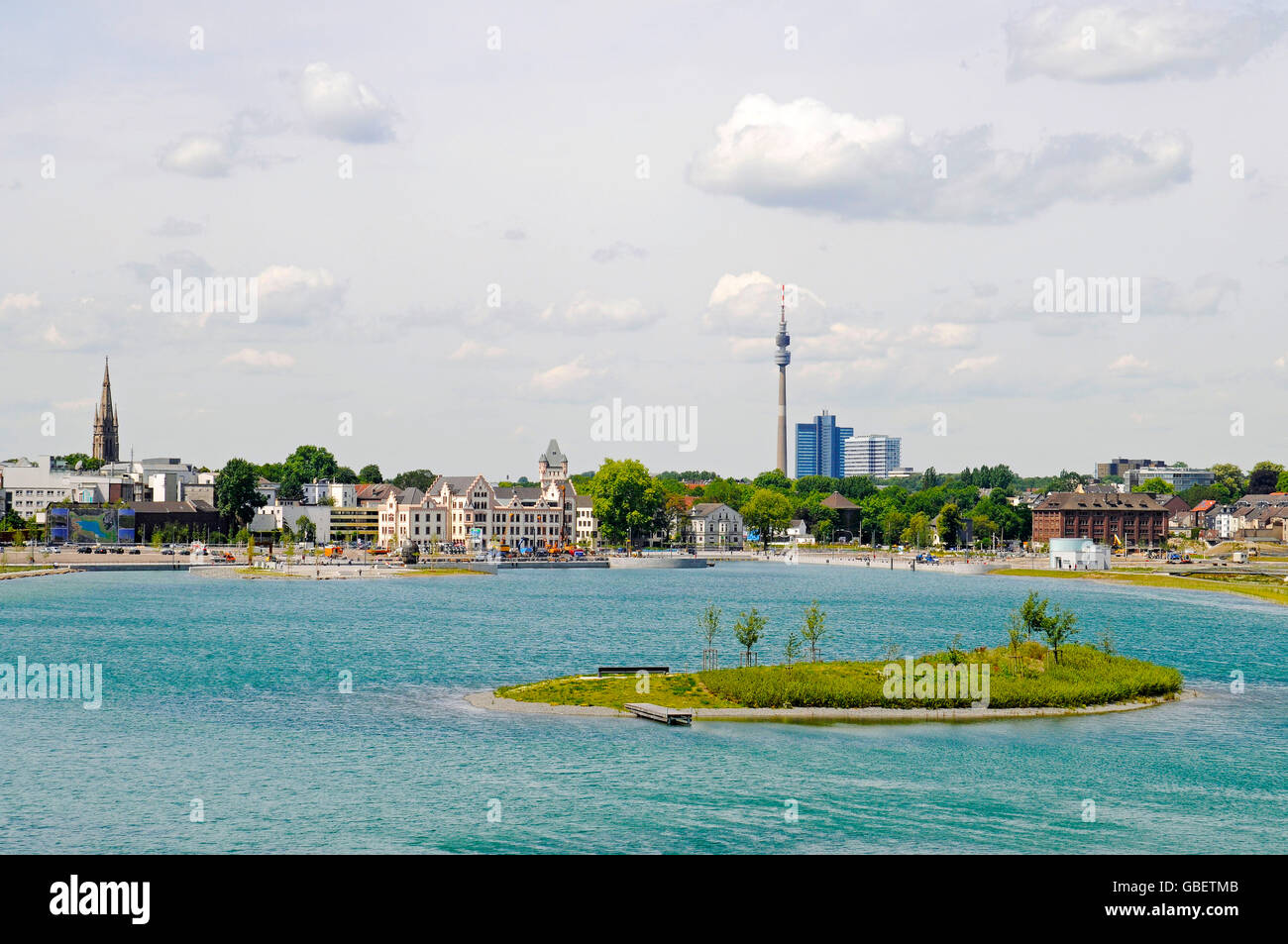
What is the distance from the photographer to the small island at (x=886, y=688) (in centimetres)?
5094

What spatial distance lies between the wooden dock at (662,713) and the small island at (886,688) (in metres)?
0.48

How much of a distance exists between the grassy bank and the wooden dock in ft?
302

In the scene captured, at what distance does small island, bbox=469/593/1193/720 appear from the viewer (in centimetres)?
5094

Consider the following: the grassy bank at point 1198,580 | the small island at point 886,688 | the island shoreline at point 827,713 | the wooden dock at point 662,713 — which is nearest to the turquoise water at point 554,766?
the wooden dock at point 662,713

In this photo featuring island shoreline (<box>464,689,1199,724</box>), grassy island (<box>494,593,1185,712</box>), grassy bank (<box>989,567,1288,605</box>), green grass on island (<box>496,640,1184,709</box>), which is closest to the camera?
island shoreline (<box>464,689,1199,724</box>)

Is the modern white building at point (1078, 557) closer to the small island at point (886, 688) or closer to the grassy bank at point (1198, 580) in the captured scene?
the grassy bank at point (1198, 580)

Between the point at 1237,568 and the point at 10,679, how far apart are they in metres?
156


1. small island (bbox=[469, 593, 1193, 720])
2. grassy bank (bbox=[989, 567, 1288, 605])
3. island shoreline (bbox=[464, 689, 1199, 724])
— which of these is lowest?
grassy bank (bbox=[989, 567, 1288, 605])

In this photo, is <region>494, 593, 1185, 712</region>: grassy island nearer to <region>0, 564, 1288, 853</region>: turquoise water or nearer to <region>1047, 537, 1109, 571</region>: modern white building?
<region>0, 564, 1288, 853</region>: turquoise water

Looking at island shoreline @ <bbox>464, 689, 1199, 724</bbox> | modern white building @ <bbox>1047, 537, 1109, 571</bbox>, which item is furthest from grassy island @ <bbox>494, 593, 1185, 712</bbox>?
modern white building @ <bbox>1047, 537, 1109, 571</bbox>

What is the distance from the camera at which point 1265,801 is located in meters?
38.2

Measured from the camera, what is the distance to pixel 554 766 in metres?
41.5
